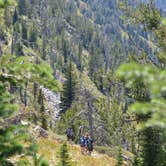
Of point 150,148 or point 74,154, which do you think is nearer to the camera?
point 150,148

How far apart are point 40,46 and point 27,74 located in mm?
178912

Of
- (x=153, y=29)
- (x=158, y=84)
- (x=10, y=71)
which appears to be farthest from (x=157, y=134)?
(x=158, y=84)

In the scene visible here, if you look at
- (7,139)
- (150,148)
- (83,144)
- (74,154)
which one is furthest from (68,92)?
(7,139)

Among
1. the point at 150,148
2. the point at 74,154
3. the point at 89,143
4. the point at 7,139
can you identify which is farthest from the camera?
the point at 89,143

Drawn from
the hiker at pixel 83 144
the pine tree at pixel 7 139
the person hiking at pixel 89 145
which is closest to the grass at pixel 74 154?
the hiker at pixel 83 144

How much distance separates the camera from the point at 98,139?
61312 millimetres

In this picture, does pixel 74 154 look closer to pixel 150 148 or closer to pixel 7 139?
pixel 150 148

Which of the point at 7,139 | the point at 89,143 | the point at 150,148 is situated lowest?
the point at 89,143

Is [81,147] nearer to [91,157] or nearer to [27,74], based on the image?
[91,157]

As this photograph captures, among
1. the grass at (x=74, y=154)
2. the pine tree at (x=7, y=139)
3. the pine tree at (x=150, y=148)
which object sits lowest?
the grass at (x=74, y=154)

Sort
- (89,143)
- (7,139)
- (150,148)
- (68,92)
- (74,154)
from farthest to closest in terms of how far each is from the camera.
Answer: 1. (68,92)
2. (89,143)
3. (74,154)
4. (150,148)
5. (7,139)

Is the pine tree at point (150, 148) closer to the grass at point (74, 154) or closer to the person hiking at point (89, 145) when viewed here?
the grass at point (74, 154)

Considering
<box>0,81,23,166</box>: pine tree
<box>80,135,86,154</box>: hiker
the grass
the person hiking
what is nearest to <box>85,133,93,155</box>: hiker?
the person hiking

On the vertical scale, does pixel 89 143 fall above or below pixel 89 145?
above
